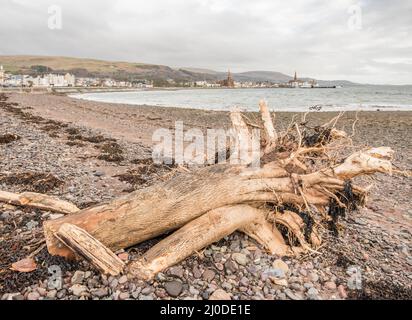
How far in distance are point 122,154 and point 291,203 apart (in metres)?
8.87

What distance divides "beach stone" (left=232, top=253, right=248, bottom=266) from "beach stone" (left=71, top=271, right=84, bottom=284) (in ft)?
8.21

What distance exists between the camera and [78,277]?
466 centimetres

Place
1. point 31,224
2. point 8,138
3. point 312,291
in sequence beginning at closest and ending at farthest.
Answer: point 312,291
point 31,224
point 8,138

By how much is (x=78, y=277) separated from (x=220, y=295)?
218cm

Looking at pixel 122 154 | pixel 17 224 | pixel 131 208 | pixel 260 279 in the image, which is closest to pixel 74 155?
pixel 122 154

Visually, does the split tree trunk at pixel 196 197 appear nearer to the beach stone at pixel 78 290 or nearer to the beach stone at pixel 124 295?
the beach stone at pixel 78 290

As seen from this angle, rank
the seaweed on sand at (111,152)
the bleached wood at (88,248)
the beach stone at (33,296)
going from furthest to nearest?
the seaweed on sand at (111,152)
the bleached wood at (88,248)
the beach stone at (33,296)

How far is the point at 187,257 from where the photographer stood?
207 inches

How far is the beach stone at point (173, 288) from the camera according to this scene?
4.46m

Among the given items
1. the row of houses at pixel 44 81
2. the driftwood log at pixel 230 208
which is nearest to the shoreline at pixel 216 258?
the driftwood log at pixel 230 208

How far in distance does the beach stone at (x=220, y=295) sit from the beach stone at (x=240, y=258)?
0.82 meters

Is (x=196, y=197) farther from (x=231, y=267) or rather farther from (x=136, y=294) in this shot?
(x=136, y=294)

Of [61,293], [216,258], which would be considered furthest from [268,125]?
[61,293]
